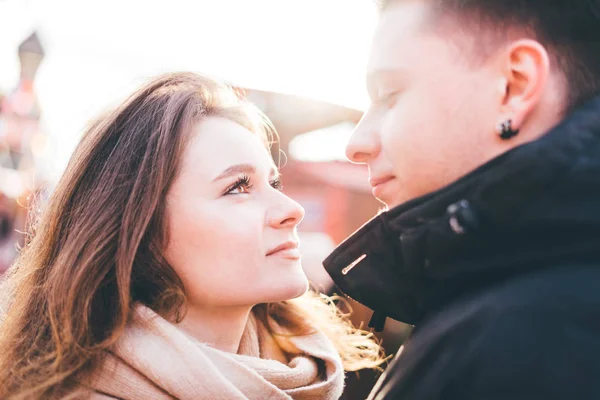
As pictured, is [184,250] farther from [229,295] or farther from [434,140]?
[434,140]

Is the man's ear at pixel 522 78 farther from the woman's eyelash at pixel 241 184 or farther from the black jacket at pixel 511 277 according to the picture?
the woman's eyelash at pixel 241 184

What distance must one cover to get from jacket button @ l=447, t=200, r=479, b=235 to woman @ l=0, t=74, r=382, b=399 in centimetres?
93

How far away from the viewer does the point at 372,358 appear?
280 centimetres

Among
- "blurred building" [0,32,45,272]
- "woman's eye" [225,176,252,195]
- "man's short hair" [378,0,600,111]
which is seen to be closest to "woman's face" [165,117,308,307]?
"woman's eye" [225,176,252,195]

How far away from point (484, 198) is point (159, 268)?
129cm

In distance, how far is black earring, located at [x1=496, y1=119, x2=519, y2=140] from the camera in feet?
3.89

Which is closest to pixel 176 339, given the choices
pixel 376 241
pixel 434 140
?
pixel 376 241

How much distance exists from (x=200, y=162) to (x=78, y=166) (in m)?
0.51

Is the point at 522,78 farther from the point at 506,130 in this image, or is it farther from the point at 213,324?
the point at 213,324

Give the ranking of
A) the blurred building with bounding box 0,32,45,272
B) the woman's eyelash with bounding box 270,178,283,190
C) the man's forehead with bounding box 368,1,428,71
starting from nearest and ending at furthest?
the man's forehead with bounding box 368,1,428,71, the woman's eyelash with bounding box 270,178,283,190, the blurred building with bounding box 0,32,45,272

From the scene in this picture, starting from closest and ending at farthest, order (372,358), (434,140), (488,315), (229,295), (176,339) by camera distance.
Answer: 1. (488,315)
2. (434,140)
3. (176,339)
4. (229,295)
5. (372,358)

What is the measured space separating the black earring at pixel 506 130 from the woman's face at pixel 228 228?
3.19 feet

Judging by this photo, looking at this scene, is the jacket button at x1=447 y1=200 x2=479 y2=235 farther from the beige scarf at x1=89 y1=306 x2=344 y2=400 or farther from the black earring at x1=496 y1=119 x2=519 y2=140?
the beige scarf at x1=89 y1=306 x2=344 y2=400

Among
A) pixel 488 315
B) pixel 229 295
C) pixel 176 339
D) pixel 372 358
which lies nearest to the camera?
pixel 488 315
